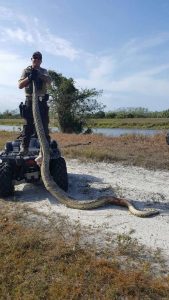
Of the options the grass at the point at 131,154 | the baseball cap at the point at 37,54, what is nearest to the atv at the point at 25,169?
the baseball cap at the point at 37,54

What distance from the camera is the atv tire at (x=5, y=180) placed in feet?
27.3

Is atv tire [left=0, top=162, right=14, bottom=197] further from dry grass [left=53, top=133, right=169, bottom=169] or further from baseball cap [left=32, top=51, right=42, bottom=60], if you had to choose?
dry grass [left=53, top=133, right=169, bottom=169]

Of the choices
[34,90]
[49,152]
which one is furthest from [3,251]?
[34,90]

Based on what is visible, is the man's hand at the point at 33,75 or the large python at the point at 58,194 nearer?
the large python at the point at 58,194

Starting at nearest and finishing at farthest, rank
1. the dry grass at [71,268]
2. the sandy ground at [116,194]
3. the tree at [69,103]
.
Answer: the dry grass at [71,268] → the sandy ground at [116,194] → the tree at [69,103]

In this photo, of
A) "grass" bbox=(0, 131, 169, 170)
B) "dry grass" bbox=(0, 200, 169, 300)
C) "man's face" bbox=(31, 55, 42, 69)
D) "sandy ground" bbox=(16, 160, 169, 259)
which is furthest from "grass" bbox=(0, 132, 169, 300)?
"grass" bbox=(0, 131, 169, 170)

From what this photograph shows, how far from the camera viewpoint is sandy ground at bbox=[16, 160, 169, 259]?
21.0 ft

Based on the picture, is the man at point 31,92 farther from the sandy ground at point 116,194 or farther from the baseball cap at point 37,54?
the sandy ground at point 116,194

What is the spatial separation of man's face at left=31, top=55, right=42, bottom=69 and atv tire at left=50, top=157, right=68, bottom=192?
1724mm

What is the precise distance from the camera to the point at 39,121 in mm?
8523

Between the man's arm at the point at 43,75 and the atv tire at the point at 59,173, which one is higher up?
the man's arm at the point at 43,75

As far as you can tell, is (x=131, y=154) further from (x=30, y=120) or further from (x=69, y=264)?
(x=69, y=264)

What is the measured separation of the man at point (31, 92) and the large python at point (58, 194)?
0.14 meters

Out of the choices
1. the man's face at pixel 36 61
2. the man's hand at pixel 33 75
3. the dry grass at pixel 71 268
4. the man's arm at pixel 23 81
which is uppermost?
the man's face at pixel 36 61
